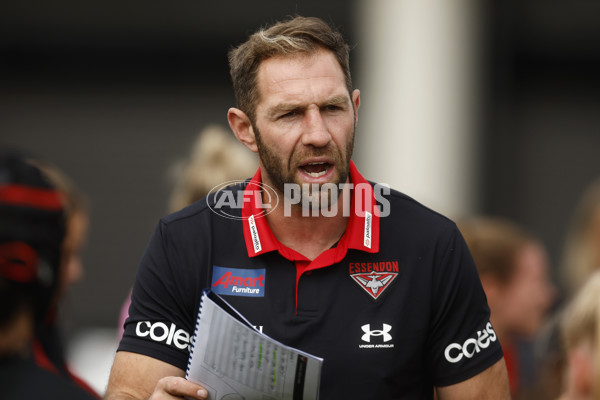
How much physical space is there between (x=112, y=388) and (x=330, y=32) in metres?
1.16

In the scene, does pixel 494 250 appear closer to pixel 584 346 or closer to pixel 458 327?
pixel 584 346

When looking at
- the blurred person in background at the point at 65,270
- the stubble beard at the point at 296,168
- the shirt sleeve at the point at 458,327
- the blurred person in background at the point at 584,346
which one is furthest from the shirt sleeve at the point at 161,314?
the blurred person in background at the point at 584,346

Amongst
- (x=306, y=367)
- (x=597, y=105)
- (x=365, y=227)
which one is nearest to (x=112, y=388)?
(x=306, y=367)

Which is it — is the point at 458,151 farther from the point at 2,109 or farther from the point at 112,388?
the point at 112,388

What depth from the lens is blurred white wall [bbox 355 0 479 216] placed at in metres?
8.77

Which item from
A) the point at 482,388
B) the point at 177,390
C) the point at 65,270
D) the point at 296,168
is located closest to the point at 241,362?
the point at 177,390

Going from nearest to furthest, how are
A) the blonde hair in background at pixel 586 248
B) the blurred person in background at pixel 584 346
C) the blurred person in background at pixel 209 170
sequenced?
the blurred person in background at pixel 584 346 < the blurred person in background at pixel 209 170 < the blonde hair in background at pixel 586 248

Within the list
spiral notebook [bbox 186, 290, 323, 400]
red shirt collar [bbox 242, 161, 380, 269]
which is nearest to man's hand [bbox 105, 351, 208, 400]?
spiral notebook [bbox 186, 290, 323, 400]

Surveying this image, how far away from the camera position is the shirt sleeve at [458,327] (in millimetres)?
2402

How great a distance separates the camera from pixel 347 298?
2.44 meters

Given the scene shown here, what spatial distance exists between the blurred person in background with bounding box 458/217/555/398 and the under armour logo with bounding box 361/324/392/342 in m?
1.83

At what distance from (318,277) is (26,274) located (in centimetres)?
79

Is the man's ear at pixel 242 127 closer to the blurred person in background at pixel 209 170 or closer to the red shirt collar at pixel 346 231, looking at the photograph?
the red shirt collar at pixel 346 231

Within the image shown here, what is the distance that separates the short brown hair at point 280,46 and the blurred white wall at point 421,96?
6250 mm
